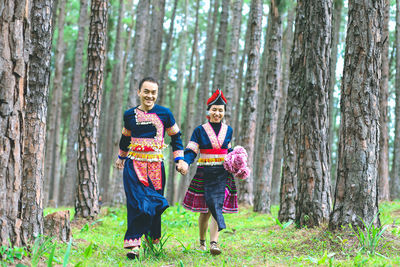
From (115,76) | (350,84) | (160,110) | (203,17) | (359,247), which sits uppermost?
(203,17)

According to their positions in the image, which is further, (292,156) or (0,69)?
(292,156)

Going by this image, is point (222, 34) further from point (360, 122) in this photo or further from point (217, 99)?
point (360, 122)

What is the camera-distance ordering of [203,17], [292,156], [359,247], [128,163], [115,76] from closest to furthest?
[359,247] < [128,163] < [292,156] < [115,76] < [203,17]

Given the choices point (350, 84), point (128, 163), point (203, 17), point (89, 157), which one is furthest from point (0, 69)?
point (203, 17)

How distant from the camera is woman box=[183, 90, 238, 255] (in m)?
5.45

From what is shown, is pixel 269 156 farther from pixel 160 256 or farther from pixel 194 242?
pixel 160 256

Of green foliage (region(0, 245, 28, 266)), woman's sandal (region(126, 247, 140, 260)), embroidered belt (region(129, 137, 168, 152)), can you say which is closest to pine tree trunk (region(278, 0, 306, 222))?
embroidered belt (region(129, 137, 168, 152))

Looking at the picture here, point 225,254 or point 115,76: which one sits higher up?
point 115,76

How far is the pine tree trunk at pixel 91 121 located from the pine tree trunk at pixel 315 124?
391 cm

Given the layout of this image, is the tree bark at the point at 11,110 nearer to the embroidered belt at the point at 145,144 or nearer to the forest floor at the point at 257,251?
the forest floor at the point at 257,251

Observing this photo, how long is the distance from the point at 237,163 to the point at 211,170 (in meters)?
0.38

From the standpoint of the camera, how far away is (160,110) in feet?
17.9

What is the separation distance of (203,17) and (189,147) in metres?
20.6

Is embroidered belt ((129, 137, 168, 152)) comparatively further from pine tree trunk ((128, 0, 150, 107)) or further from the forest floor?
pine tree trunk ((128, 0, 150, 107))
